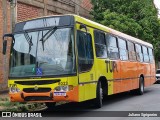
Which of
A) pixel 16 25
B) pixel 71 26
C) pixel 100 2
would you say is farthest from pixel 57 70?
pixel 100 2

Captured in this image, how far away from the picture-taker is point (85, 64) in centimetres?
1143

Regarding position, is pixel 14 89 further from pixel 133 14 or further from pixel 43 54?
pixel 133 14

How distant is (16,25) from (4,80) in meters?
6.40

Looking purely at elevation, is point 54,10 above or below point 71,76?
above

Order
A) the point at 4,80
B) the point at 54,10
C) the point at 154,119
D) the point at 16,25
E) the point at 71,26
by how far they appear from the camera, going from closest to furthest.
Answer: the point at 154,119 → the point at 71,26 → the point at 16,25 → the point at 4,80 → the point at 54,10

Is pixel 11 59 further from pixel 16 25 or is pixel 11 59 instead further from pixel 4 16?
pixel 4 16

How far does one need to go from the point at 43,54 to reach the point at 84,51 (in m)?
1.33

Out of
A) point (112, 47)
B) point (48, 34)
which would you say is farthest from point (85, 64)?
point (112, 47)

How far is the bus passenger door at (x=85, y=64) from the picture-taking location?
1099 centimetres

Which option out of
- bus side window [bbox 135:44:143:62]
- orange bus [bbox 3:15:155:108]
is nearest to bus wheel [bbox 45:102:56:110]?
orange bus [bbox 3:15:155:108]

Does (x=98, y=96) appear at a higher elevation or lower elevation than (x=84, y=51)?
lower

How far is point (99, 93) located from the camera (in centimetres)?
1244

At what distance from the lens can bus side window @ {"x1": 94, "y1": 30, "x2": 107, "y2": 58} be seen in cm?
1277

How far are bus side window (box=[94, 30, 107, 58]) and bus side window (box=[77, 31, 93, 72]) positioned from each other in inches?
27.0
